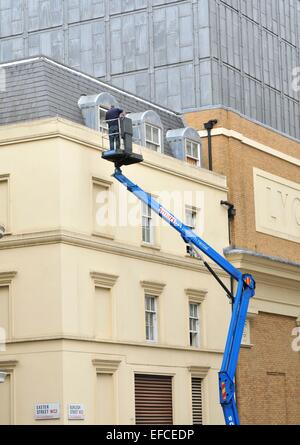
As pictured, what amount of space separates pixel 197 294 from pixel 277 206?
25.5 ft

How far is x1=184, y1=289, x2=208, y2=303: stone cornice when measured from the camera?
42.0 metres

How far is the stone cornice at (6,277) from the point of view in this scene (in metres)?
36.6

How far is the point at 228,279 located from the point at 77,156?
393 inches

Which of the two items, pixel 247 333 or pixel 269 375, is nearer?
pixel 247 333

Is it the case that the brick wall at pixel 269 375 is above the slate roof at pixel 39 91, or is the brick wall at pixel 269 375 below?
below

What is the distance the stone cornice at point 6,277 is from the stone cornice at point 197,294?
779 centimetres

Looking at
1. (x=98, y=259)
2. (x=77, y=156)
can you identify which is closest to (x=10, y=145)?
(x=77, y=156)

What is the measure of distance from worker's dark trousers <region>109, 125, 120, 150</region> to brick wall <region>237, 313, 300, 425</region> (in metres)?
12.0

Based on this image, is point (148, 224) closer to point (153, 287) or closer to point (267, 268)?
point (153, 287)

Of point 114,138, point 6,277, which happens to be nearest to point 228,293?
point 114,138

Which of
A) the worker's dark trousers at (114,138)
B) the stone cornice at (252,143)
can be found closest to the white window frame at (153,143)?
the stone cornice at (252,143)

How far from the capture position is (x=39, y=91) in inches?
1522

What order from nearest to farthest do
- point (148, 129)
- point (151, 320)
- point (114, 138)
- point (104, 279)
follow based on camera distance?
point (114, 138)
point (104, 279)
point (151, 320)
point (148, 129)

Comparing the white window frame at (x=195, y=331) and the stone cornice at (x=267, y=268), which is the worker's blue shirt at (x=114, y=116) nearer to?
the white window frame at (x=195, y=331)
